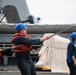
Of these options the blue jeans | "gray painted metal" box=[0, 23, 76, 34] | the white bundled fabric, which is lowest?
the white bundled fabric

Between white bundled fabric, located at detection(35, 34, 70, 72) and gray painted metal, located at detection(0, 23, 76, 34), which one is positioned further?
gray painted metal, located at detection(0, 23, 76, 34)

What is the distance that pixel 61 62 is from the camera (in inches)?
373

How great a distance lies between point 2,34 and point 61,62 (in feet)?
6.95

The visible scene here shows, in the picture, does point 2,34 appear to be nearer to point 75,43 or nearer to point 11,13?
point 11,13

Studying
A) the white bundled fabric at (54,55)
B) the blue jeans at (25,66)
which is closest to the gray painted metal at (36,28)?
the white bundled fabric at (54,55)

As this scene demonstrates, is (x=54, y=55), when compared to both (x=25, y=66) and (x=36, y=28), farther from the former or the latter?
(x=25, y=66)

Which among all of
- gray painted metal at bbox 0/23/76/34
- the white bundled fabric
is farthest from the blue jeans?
gray painted metal at bbox 0/23/76/34

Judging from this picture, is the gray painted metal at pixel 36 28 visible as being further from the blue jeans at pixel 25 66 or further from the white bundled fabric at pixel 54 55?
the blue jeans at pixel 25 66

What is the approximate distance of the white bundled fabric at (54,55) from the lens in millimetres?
9435

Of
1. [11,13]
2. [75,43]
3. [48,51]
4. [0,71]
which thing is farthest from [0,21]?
[75,43]

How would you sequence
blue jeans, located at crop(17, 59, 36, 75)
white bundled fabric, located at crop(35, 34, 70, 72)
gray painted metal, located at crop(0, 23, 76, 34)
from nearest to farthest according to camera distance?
blue jeans, located at crop(17, 59, 36, 75)
white bundled fabric, located at crop(35, 34, 70, 72)
gray painted metal, located at crop(0, 23, 76, 34)

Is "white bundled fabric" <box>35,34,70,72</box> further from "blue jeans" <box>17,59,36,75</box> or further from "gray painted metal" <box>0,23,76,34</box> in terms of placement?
"blue jeans" <box>17,59,36,75</box>

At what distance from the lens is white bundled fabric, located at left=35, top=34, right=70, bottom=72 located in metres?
9.44

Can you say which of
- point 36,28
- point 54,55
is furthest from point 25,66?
point 36,28
